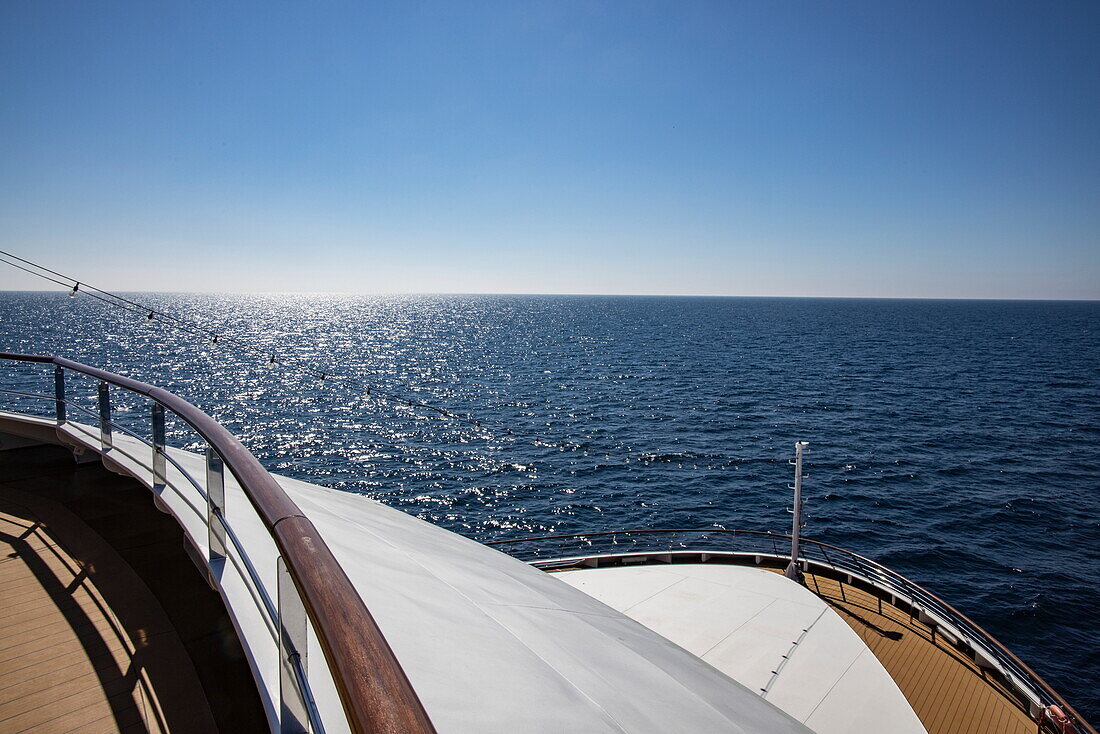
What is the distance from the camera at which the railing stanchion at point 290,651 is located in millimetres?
1452

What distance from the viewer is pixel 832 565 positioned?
12180 millimetres

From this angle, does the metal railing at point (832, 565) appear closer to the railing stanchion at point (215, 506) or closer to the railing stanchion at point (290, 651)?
the railing stanchion at point (215, 506)

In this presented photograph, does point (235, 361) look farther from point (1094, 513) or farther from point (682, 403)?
point (1094, 513)

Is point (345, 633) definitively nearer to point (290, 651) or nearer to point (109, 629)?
point (290, 651)

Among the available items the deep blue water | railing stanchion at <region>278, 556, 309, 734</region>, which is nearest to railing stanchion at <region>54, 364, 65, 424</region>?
railing stanchion at <region>278, 556, 309, 734</region>

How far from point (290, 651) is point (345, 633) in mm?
617

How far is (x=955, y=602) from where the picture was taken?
15.9 metres

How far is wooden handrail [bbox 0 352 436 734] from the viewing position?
0.83m

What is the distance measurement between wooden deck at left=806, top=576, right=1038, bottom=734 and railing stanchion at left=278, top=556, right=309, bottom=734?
9388 mm

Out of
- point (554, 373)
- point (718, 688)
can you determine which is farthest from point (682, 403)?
point (718, 688)

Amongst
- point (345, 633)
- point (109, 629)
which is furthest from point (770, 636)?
point (345, 633)

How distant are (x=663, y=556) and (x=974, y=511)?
16.4m

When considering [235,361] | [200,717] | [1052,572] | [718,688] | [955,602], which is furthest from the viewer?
[235,361]

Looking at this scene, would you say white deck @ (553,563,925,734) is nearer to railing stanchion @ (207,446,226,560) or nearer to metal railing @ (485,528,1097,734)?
metal railing @ (485,528,1097,734)
